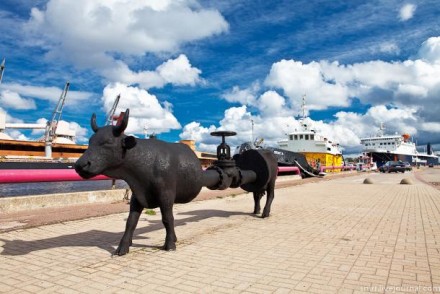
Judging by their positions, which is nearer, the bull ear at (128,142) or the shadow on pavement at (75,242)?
the bull ear at (128,142)

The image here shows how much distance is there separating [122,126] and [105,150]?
36 centimetres

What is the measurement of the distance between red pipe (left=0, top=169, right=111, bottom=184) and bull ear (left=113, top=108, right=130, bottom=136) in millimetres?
2758

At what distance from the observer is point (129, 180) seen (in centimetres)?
453

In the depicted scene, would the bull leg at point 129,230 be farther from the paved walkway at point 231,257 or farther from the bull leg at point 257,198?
the bull leg at point 257,198

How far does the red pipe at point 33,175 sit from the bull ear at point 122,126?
276cm

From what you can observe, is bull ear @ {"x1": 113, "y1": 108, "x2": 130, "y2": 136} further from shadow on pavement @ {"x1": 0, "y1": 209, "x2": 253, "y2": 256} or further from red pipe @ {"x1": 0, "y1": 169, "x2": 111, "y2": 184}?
red pipe @ {"x1": 0, "y1": 169, "x2": 111, "y2": 184}

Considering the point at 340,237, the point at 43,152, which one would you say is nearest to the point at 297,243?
the point at 340,237

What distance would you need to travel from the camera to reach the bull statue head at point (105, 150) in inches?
160

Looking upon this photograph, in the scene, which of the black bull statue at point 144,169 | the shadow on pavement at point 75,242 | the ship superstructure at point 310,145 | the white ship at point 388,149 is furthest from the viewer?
the white ship at point 388,149

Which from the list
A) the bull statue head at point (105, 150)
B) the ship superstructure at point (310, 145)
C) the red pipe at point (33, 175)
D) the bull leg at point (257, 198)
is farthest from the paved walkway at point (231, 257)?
the ship superstructure at point (310, 145)

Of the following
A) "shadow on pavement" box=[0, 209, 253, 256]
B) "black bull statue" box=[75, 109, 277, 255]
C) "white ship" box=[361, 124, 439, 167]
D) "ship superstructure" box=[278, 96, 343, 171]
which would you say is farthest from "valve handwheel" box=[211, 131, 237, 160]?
"white ship" box=[361, 124, 439, 167]

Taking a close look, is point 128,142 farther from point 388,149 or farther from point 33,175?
point 388,149

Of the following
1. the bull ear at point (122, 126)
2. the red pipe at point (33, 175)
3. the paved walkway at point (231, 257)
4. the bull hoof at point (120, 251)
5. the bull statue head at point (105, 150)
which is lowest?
the paved walkway at point (231, 257)

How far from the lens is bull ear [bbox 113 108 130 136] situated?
13.4 feet
